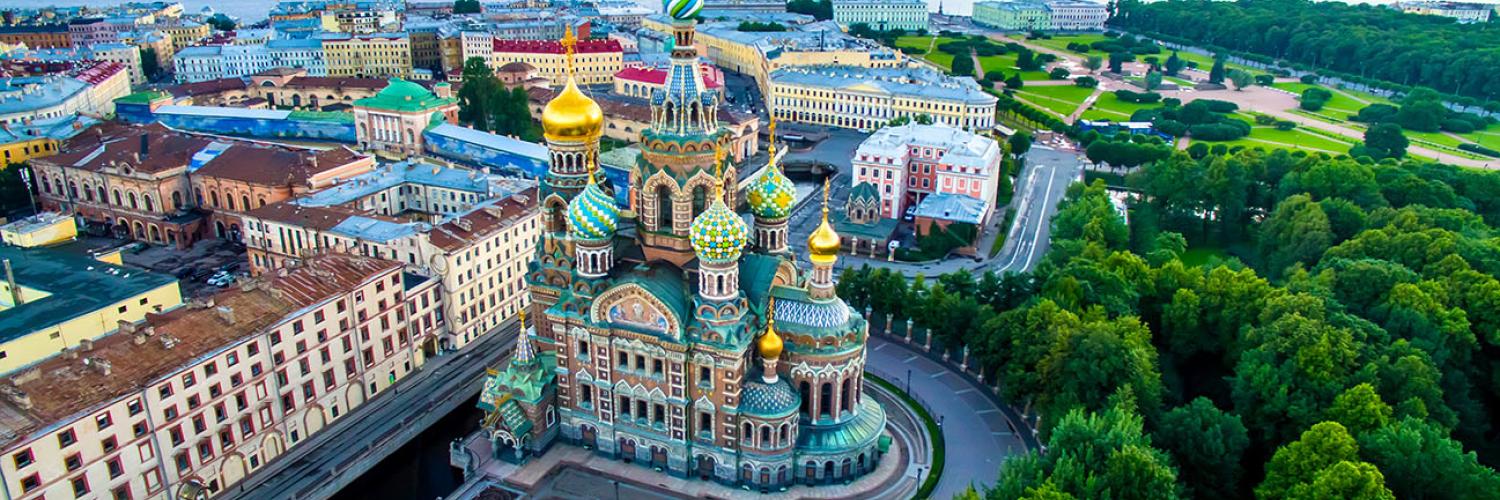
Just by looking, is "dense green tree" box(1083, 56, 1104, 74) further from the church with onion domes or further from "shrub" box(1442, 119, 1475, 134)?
the church with onion domes

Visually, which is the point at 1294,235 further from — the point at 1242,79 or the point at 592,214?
the point at 1242,79

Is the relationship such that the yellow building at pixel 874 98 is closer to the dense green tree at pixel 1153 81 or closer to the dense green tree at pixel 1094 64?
the dense green tree at pixel 1153 81

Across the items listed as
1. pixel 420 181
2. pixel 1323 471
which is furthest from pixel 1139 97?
pixel 1323 471

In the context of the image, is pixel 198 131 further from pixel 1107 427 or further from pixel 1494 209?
pixel 1494 209

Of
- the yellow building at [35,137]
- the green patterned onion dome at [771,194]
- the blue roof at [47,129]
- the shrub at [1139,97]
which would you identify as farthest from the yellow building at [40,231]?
the shrub at [1139,97]

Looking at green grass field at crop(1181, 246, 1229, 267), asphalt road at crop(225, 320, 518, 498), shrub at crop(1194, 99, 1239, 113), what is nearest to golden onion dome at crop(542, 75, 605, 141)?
asphalt road at crop(225, 320, 518, 498)

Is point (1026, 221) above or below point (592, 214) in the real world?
below
